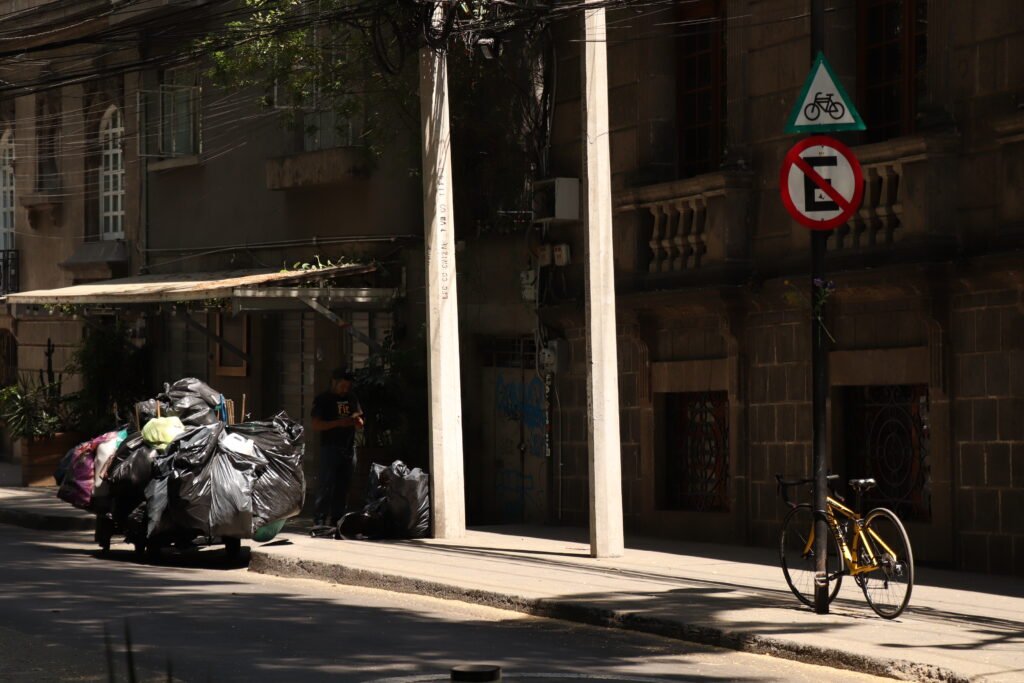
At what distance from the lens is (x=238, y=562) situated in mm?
15180

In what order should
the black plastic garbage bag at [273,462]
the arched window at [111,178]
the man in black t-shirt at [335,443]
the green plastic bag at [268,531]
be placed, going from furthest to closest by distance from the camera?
the arched window at [111,178] → the man in black t-shirt at [335,443] → the green plastic bag at [268,531] → the black plastic garbage bag at [273,462]

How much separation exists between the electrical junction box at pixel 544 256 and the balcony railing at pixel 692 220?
4.76ft

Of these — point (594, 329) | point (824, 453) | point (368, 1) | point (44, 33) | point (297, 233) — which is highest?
point (44, 33)

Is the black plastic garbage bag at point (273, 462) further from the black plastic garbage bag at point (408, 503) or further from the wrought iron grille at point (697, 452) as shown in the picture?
the wrought iron grille at point (697, 452)

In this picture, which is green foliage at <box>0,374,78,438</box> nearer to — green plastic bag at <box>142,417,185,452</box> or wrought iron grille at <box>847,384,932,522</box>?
green plastic bag at <box>142,417,185,452</box>

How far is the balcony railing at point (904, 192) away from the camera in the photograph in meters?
13.7

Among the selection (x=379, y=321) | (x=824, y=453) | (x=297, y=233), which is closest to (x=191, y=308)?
(x=297, y=233)

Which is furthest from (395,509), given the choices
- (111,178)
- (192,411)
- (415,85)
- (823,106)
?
(111,178)

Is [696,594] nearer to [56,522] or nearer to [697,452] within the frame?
[697,452]

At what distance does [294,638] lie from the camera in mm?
10102

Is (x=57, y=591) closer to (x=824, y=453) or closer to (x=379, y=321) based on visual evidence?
(x=824, y=453)

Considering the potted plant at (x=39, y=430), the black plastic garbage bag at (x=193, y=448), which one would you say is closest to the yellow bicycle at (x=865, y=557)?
the black plastic garbage bag at (x=193, y=448)

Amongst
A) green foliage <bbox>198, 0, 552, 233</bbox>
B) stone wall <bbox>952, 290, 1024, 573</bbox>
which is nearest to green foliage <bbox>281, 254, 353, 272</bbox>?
green foliage <bbox>198, 0, 552, 233</bbox>

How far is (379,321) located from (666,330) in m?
5.40
